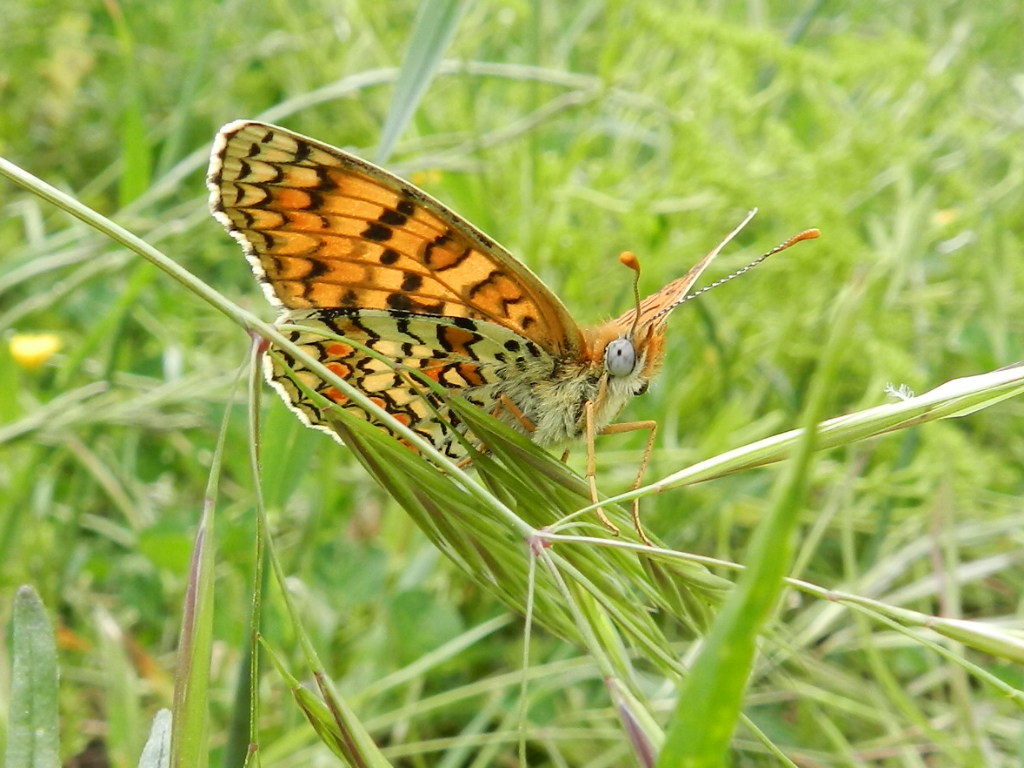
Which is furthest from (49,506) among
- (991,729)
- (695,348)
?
(991,729)

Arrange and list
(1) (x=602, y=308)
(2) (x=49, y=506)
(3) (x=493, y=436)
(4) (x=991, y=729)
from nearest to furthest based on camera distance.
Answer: (3) (x=493, y=436) < (4) (x=991, y=729) < (2) (x=49, y=506) < (1) (x=602, y=308)

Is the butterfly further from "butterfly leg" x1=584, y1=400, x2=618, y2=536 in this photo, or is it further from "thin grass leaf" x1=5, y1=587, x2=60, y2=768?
"thin grass leaf" x1=5, y1=587, x2=60, y2=768

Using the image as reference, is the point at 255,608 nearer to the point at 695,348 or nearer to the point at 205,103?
the point at 695,348

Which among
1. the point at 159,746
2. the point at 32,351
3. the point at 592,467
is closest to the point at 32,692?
the point at 159,746

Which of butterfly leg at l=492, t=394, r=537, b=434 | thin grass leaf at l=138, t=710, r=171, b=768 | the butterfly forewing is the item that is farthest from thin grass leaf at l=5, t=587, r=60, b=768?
butterfly leg at l=492, t=394, r=537, b=434

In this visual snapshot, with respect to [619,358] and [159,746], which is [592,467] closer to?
[619,358]
